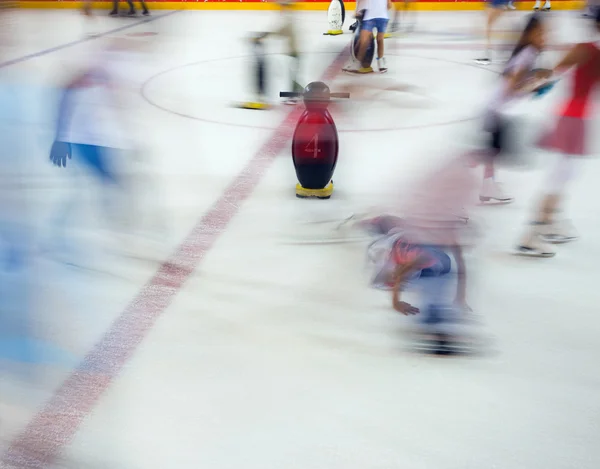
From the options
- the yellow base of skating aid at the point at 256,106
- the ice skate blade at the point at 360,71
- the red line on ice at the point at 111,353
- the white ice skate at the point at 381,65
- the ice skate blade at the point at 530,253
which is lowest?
the red line on ice at the point at 111,353

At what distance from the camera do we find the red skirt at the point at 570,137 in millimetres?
2787

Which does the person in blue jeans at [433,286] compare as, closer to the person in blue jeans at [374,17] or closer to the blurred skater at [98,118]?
the blurred skater at [98,118]

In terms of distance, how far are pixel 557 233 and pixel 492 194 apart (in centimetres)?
50

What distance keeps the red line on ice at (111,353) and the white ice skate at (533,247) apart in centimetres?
147

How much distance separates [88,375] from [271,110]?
12.6 ft

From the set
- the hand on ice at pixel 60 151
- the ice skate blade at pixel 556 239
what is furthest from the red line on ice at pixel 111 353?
the ice skate blade at pixel 556 239

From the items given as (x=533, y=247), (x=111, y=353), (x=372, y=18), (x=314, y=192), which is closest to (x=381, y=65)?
(x=372, y=18)

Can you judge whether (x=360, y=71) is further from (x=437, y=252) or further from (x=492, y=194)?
(x=437, y=252)

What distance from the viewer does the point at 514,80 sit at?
2941 millimetres

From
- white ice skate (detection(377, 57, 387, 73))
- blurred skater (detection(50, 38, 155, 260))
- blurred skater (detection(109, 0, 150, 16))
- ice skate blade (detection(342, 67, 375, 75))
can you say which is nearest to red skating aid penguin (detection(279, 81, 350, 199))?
blurred skater (detection(50, 38, 155, 260))

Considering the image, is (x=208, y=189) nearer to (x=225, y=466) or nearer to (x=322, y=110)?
(x=322, y=110)

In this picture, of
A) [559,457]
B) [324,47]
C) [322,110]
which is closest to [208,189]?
[322,110]

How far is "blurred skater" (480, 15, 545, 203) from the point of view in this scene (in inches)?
113

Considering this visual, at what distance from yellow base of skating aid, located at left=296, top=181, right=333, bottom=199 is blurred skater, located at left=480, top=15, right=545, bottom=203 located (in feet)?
3.47
